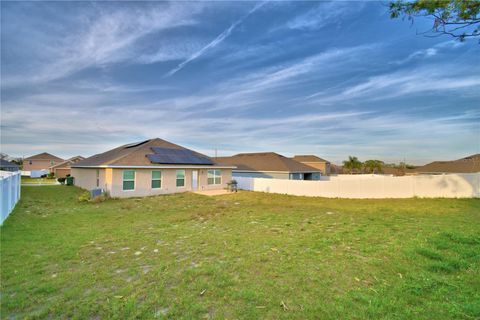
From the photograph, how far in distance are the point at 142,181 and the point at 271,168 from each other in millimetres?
14827

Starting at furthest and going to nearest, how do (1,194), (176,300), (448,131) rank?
(448,131)
(1,194)
(176,300)

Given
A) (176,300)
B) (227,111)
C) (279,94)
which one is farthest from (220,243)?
(227,111)

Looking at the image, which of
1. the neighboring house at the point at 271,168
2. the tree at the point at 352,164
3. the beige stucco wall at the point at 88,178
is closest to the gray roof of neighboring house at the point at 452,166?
the tree at the point at 352,164

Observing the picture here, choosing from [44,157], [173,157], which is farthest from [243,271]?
[44,157]

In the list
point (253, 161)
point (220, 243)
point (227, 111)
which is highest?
point (227, 111)

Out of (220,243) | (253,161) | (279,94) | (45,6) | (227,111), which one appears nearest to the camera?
(220,243)

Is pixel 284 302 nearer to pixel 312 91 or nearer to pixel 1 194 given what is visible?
pixel 1 194

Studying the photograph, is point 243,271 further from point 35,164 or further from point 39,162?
point 35,164

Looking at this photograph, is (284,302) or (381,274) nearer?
(284,302)

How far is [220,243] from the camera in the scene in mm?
6094

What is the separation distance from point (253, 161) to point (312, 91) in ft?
48.9

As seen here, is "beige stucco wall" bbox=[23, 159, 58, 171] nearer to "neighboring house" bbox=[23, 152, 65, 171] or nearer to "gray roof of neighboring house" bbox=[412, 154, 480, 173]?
"neighboring house" bbox=[23, 152, 65, 171]

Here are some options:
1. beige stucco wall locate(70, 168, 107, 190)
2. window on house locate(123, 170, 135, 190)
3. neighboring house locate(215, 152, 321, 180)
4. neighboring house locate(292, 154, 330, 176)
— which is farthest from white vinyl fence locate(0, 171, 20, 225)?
neighboring house locate(292, 154, 330, 176)

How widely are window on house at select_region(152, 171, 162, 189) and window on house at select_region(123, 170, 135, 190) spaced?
147 cm
